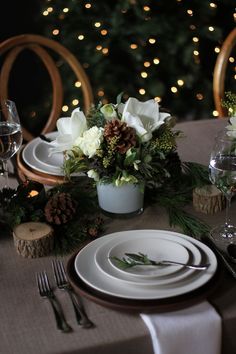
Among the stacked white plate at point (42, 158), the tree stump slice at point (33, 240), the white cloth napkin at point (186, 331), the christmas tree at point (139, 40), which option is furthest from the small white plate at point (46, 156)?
the christmas tree at point (139, 40)

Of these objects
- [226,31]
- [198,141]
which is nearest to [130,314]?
[198,141]

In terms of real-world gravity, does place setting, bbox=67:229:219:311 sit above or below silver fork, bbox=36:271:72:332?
above

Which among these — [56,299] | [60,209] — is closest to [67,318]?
[56,299]

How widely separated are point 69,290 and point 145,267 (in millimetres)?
132

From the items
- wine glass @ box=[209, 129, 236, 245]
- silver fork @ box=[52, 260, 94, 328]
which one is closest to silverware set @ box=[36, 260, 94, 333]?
silver fork @ box=[52, 260, 94, 328]

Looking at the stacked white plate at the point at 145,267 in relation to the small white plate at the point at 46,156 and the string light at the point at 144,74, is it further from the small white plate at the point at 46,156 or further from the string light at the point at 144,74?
the string light at the point at 144,74

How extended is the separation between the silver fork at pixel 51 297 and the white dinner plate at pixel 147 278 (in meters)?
0.09

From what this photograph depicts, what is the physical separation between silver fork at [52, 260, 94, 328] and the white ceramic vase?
209 mm

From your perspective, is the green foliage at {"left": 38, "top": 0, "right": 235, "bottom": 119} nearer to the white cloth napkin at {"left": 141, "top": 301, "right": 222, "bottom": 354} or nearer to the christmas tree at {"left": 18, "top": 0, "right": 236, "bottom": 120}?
the christmas tree at {"left": 18, "top": 0, "right": 236, "bottom": 120}

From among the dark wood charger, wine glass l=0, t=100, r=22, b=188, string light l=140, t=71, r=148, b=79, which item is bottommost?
string light l=140, t=71, r=148, b=79

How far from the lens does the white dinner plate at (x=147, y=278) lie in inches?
39.6

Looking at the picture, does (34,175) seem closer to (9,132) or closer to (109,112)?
(9,132)

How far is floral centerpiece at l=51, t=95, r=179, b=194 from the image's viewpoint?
3.95 ft

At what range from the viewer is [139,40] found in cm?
289
